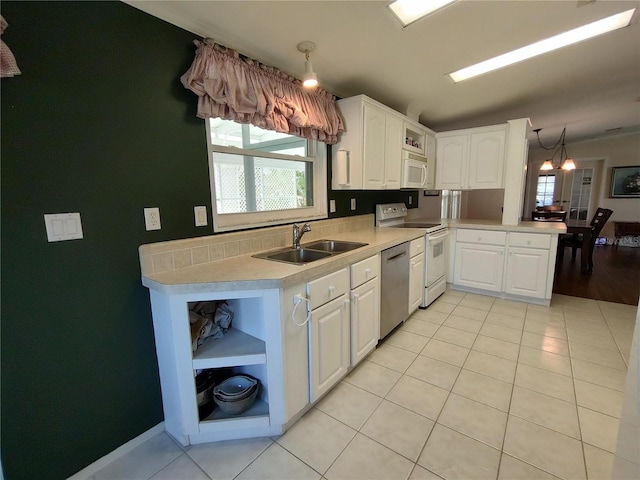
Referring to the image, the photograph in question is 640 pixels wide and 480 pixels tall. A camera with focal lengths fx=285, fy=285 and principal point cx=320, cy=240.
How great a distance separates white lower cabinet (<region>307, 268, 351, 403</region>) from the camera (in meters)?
1.62

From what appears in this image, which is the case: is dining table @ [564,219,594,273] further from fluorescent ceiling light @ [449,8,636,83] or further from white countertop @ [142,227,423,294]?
white countertop @ [142,227,423,294]

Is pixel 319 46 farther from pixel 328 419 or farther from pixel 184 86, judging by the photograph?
Answer: pixel 328 419

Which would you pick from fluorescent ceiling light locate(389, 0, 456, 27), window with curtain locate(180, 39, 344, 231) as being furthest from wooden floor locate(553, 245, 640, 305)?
fluorescent ceiling light locate(389, 0, 456, 27)

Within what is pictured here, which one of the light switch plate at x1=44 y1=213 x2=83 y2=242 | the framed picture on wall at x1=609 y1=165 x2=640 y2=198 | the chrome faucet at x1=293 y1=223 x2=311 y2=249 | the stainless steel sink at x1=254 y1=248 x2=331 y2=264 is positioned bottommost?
the stainless steel sink at x1=254 y1=248 x2=331 y2=264

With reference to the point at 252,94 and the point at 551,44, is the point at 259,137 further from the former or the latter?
the point at 551,44

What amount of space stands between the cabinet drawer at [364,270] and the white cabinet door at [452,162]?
2234 mm

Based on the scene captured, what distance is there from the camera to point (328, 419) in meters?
1.65

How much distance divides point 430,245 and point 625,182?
6.99 m

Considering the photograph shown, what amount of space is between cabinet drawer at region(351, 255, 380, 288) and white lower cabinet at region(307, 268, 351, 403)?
0.26 ft

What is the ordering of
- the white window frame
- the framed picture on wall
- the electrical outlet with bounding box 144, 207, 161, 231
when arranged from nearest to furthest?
the electrical outlet with bounding box 144, 207, 161, 231 < the white window frame < the framed picture on wall

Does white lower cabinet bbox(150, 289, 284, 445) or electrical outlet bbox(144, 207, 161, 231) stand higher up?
electrical outlet bbox(144, 207, 161, 231)

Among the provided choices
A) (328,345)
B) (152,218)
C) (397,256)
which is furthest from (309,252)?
(152,218)

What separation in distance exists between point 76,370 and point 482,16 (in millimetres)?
2838

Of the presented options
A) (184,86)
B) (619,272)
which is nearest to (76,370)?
(184,86)
